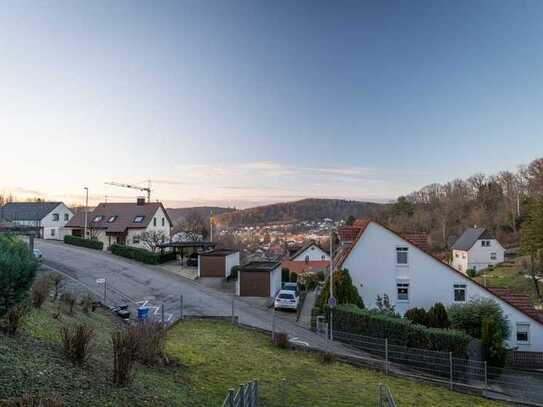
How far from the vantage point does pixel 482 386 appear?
14.2m

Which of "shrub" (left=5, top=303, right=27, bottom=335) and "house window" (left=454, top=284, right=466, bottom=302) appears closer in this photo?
"shrub" (left=5, top=303, right=27, bottom=335)

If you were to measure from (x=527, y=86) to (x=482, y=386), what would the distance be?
79.3 feet

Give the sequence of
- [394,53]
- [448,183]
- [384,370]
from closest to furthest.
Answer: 1. [384,370]
2. [394,53]
3. [448,183]

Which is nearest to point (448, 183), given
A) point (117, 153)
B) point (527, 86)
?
point (527, 86)

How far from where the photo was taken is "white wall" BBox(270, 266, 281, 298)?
92.3 feet

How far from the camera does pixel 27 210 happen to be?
60.6m

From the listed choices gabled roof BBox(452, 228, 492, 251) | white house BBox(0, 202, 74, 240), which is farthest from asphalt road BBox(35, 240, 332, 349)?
gabled roof BBox(452, 228, 492, 251)

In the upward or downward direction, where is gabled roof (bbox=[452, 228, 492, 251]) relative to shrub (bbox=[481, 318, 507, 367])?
upward

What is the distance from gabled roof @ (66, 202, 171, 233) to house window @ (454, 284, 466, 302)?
39.0 meters

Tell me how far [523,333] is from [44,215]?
62.8 metres

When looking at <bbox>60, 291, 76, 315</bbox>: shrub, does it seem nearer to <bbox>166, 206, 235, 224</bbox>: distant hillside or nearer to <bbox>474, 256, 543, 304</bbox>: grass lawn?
<bbox>474, 256, 543, 304</bbox>: grass lawn

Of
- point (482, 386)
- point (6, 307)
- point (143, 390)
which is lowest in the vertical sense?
point (482, 386)

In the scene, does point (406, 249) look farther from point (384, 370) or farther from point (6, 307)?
point (6, 307)

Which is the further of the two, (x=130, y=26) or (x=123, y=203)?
(x=123, y=203)
